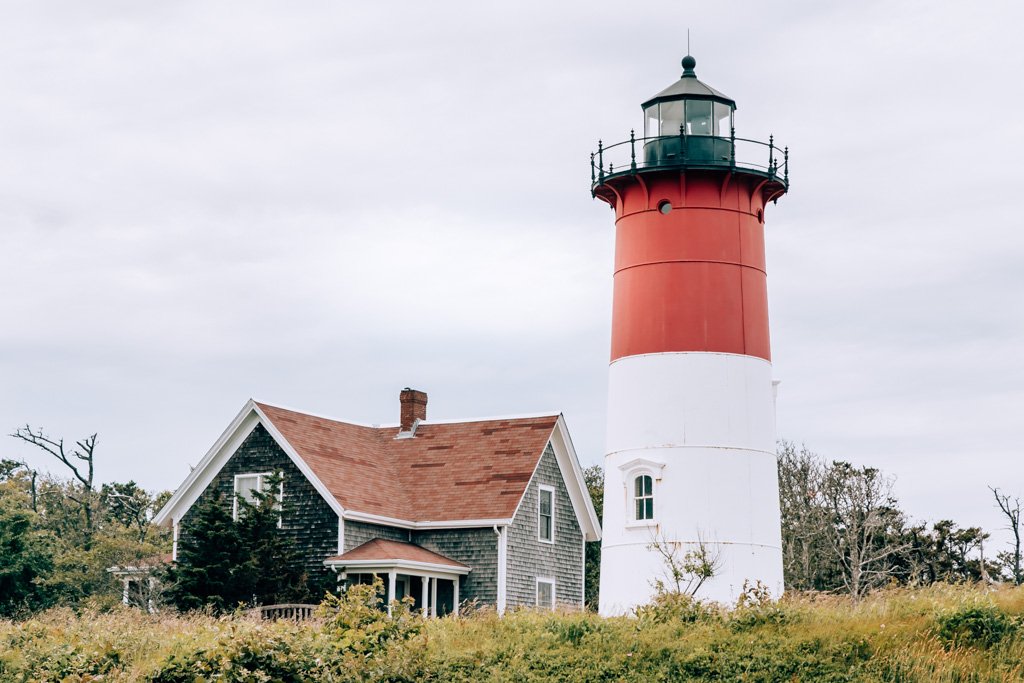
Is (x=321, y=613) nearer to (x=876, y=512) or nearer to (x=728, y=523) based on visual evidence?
(x=728, y=523)

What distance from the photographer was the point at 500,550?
104 feet

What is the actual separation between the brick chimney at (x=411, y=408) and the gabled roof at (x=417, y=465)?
0.34 metres

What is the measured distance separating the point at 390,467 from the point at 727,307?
11.7 m

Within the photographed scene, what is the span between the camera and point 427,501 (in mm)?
33094

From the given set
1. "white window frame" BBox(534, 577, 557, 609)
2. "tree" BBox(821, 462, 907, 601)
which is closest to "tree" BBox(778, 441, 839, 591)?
"tree" BBox(821, 462, 907, 601)

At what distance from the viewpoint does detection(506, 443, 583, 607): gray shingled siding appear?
32.2m

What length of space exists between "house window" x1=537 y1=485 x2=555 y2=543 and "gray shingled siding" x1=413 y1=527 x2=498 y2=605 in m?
1.82

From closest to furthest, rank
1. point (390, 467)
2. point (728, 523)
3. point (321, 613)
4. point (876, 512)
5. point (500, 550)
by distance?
point (321, 613)
point (728, 523)
point (500, 550)
point (390, 467)
point (876, 512)

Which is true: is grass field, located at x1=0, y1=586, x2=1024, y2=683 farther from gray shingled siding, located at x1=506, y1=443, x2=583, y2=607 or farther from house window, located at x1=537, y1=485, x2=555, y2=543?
house window, located at x1=537, y1=485, x2=555, y2=543

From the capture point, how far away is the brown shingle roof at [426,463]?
32.0 meters

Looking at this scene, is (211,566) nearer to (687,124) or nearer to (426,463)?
(426,463)

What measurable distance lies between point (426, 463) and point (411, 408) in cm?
236

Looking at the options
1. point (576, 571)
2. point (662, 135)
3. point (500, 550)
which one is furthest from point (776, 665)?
point (576, 571)

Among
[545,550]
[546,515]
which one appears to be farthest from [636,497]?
[546,515]
